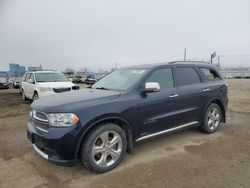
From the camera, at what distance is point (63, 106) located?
3.22 meters

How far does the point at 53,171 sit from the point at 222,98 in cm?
425

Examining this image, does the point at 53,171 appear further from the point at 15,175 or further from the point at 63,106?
the point at 63,106

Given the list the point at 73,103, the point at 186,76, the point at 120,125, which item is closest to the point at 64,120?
the point at 73,103

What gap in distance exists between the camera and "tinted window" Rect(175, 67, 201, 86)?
15.2 feet

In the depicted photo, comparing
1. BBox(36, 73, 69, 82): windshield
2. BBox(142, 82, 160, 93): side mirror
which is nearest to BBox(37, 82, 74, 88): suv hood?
BBox(36, 73, 69, 82): windshield

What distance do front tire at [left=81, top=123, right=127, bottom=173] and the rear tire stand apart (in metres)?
2.39

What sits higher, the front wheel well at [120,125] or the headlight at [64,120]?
the headlight at [64,120]

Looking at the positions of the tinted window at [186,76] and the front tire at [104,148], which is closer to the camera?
the front tire at [104,148]

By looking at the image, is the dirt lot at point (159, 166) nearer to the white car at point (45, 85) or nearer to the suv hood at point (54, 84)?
the white car at point (45, 85)

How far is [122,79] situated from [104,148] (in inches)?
61.1

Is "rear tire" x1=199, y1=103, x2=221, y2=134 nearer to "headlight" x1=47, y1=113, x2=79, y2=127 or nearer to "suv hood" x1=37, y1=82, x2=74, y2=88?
"headlight" x1=47, y1=113, x2=79, y2=127

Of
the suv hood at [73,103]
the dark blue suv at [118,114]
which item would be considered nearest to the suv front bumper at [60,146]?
the dark blue suv at [118,114]

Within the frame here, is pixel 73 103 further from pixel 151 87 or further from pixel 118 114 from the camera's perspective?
pixel 151 87

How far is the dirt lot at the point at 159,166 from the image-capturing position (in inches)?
122
